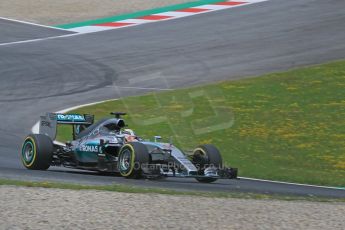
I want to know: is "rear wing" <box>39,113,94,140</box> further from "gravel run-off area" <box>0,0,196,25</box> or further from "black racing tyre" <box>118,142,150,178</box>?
"gravel run-off area" <box>0,0,196,25</box>

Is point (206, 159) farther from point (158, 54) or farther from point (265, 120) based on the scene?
point (158, 54)

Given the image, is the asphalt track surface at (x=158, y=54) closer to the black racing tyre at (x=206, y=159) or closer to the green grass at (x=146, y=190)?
the black racing tyre at (x=206, y=159)

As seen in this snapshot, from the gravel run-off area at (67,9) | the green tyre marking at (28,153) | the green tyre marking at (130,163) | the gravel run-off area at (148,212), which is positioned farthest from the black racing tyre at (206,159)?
the gravel run-off area at (67,9)

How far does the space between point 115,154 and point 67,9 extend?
849 inches

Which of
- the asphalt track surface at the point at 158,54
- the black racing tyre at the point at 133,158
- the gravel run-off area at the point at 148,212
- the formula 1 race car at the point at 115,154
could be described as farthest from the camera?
the asphalt track surface at the point at 158,54

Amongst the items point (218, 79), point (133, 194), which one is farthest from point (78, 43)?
point (133, 194)

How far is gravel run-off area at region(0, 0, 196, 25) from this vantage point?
115ft

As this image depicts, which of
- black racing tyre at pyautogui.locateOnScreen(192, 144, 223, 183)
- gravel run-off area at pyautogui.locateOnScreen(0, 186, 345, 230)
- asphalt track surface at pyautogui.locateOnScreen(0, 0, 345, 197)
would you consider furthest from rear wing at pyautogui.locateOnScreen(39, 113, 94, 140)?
gravel run-off area at pyautogui.locateOnScreen(0, 186, 345, 230)

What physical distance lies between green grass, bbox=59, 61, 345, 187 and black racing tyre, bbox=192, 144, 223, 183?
1798 mm

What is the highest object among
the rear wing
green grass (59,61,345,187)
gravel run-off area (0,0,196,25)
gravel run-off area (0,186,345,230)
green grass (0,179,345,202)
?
gravel run-off area (0,0,196,25)

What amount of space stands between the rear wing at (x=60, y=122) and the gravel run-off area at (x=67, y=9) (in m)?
18.1

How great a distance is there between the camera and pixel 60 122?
16656 mm

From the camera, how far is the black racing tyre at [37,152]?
15.8 metres

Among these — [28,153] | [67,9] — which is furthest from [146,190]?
[67,9]
